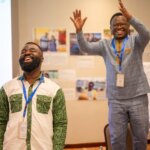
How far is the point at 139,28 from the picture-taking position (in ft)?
6.30

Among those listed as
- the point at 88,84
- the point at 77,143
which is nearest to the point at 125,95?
the point at 88,84

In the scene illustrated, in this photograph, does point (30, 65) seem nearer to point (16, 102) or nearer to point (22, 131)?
point (16, 102)

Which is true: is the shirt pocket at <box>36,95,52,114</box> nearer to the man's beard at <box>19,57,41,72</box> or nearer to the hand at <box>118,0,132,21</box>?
the man's beard at <box>19,57,41,72</box>

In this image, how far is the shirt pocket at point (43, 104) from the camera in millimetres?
1628

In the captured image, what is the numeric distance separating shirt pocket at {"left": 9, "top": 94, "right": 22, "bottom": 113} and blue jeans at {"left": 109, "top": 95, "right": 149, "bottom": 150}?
31.2 inches

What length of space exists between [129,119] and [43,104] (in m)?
0.80

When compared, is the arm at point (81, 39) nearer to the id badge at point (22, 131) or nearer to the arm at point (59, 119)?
Answer: the arm at point (59, 119)

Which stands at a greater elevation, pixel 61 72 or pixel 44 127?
pixel 61 72

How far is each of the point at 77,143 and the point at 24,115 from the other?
2.31 meters

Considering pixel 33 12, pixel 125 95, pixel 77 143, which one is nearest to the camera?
pixel 125 95

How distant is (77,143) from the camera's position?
3.76 m

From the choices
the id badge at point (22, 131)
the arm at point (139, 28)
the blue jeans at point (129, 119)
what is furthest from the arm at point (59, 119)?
the arm at point (139, 28)

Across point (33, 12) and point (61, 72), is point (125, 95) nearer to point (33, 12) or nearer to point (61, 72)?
point (61, 72)

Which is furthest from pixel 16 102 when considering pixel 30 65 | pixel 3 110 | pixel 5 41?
pixel 5 41
